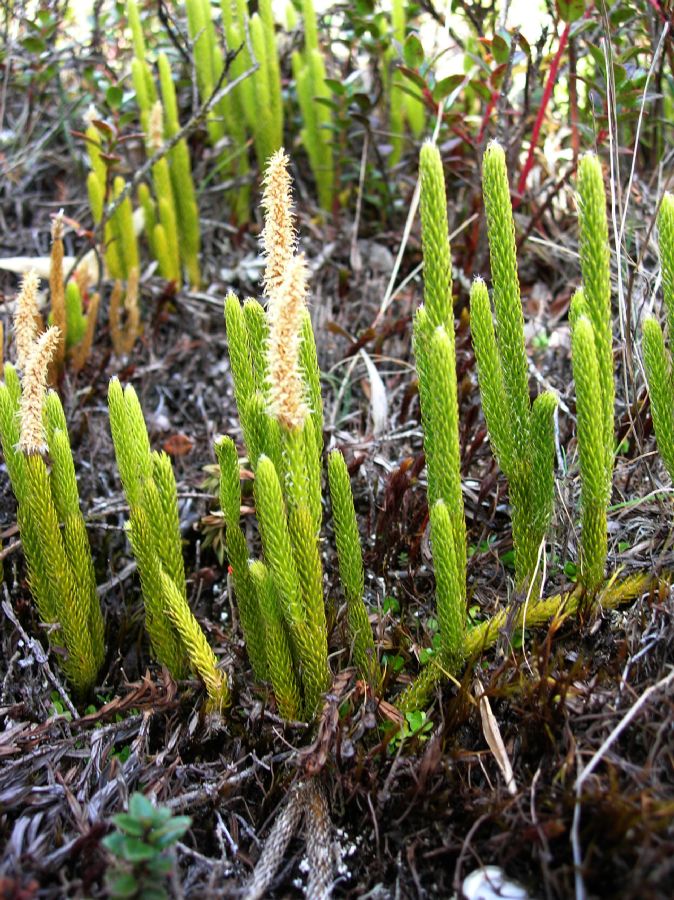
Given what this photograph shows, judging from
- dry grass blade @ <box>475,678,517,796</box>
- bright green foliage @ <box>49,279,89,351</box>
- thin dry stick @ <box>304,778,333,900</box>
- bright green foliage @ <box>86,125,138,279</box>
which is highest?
bright green foliage @ <box>86,125,138,279</box>

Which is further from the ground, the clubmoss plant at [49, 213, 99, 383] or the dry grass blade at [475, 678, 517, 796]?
the clubmoss plant at [49, 213, 99, 383]

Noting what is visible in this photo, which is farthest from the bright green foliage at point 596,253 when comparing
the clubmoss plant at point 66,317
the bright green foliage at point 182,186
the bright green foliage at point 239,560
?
the bright green foliage at point 182,186

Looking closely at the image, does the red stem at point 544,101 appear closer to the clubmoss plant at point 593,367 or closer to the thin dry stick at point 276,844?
the clubmoss plant at point 593,367

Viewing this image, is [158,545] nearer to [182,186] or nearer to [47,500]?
[47,500]

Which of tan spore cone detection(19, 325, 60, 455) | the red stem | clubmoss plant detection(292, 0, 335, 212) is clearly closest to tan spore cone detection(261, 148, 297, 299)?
tan spore cone detection(19, 325, 60, 455)

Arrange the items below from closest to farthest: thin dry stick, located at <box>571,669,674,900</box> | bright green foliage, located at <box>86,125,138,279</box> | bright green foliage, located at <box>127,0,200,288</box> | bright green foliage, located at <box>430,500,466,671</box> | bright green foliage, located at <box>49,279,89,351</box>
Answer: thin dry stick, located at <box>571,669,674,900</box>
bright green foliage, located at <box>430,500,466,671</box>
bright green foliage, located at <box>49,279,89,351</box>
bright green foliage, located at <box>86,125,138,279</box>
bright green foliage, located at <box>127,0,200,288</box>

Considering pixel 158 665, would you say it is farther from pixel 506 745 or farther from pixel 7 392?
pixel 506 745

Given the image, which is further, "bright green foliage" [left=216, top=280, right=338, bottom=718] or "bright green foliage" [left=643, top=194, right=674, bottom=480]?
"bright green foliage" [left=643, top=194, right=674, bottom=480]

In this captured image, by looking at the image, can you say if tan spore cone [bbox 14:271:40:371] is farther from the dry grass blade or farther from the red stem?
the red stem

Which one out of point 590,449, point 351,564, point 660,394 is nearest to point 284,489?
point 351,564
